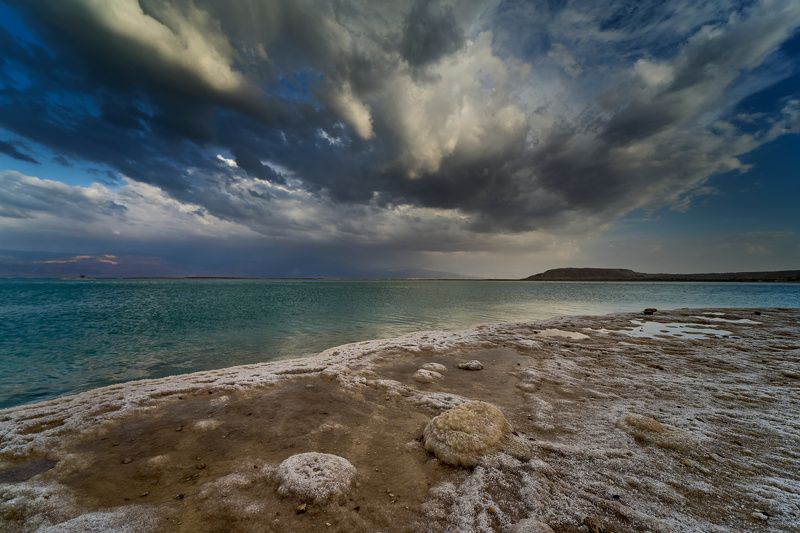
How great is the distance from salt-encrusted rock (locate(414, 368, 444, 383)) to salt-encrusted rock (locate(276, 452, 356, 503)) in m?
5.37

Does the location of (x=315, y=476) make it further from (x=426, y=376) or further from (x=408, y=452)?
(x=426, y=376)

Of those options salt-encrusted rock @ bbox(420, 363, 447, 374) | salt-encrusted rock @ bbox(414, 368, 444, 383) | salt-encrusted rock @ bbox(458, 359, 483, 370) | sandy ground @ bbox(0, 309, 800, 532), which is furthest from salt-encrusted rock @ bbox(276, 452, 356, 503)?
salt-encrusted rock @ bbox(458, 359, 483, 370)

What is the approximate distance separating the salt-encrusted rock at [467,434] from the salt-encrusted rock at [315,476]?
1720 mm

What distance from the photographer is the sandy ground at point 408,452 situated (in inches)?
161

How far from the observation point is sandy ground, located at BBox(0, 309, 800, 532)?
4078mm

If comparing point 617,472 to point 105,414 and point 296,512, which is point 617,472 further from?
point 105,414

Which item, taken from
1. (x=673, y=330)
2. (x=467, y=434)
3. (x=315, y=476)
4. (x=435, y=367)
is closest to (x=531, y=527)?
(x=467, y=434)

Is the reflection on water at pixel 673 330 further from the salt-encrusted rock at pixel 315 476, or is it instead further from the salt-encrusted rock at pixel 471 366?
the salt-encrusted rock at pixel 315 476

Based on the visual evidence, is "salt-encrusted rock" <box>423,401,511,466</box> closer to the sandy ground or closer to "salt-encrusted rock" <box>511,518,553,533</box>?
the sandy ground

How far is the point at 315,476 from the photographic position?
472 cm

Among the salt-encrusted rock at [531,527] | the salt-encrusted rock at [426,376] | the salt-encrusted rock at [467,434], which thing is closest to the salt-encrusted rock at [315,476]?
the salt-encrusted rock at [467,434]

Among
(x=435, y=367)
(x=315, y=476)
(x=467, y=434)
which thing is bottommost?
(x=435, y=367)

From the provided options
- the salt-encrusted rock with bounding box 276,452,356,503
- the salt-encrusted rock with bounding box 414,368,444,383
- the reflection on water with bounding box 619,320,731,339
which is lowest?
the salt-encrusted rock with bounding box 414,368,444,383

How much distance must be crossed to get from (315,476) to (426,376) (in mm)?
6253
